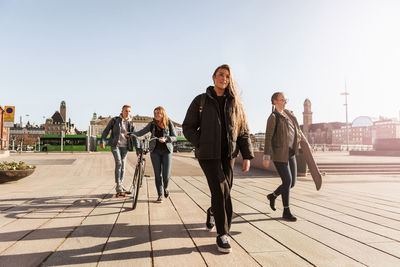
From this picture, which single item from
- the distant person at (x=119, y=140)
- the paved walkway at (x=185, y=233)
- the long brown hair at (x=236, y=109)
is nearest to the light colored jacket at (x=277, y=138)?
A: the paved walkway at (x=185, y=233)

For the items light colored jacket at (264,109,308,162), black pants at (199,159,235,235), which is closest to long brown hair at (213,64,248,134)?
black pants at (199,159,235,235)

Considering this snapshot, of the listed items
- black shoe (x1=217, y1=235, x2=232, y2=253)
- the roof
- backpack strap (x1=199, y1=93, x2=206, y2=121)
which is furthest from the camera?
the roof

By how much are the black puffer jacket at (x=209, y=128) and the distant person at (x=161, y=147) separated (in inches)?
78.8

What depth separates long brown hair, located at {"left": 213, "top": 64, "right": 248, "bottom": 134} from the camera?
2.85 metres

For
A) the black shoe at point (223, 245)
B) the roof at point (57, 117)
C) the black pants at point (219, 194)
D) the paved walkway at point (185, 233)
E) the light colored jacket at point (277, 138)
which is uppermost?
the roof at point (57, 117)

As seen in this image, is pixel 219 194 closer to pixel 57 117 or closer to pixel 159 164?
pixel 159 164

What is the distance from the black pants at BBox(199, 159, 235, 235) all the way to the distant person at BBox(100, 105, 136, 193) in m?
2.99

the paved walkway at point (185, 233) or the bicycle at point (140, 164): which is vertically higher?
the bicycle at point (140, 164)

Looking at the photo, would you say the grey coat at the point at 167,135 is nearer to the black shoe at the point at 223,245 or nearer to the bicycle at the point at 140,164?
the bicycle at the point at 140,164

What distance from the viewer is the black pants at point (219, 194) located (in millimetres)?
2629

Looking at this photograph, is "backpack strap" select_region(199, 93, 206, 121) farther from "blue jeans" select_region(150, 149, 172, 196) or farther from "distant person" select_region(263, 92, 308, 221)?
"blue jeans" select_region(150, 149, 172, 196)

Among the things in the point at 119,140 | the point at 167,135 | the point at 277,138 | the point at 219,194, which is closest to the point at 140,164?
the point at 167,135

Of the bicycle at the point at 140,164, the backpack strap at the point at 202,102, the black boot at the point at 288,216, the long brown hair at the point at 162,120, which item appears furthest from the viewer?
the long brown hair at the point at 162,120

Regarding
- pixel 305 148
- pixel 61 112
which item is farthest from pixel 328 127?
pixel 305 148
